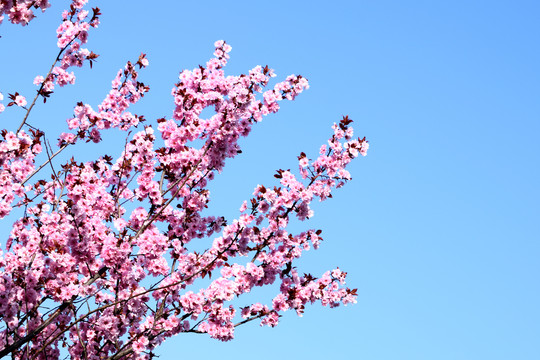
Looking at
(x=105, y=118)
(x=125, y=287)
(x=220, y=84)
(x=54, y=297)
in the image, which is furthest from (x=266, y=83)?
(x=54, y=297)

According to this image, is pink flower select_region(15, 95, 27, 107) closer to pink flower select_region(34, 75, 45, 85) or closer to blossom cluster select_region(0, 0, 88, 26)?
pink flower select_region(34, 75, 45, 85)

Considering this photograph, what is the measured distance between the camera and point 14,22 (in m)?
6.71

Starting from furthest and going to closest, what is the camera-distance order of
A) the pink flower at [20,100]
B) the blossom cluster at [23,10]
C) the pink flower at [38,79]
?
the pink flower at [38,79], the pink flower at [20,100], the blossom cluster at [23,10]

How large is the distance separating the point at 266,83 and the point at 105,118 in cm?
301

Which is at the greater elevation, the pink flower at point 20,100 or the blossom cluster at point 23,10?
the pink flower at point 20,100

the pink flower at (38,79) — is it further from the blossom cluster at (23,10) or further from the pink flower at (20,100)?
the blossom cluster at (23,10)

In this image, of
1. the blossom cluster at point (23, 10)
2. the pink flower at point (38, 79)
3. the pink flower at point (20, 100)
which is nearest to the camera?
the blossom cluster at point (23, 10)

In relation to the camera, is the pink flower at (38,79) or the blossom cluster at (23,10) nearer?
the blossom cluster at (23,10)

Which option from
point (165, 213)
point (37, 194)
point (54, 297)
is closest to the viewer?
point (54, 297)

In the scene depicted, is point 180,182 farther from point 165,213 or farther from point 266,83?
point 266,83

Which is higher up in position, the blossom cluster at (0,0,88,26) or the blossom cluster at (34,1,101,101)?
the blossom cluster at (34,1,101,101)

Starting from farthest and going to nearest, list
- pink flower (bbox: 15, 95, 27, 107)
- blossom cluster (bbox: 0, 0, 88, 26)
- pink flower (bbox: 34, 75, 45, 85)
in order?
pink flower (bbox: 34, 75, 45, 85)
pink flower (bbox: 15, 95, 27, 107)
blossom cluster (bbox: 0, 0, 88, 26)

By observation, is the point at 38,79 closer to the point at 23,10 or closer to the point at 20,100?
the point at 20,100

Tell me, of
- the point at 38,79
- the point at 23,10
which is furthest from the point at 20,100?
the point at 23,10
